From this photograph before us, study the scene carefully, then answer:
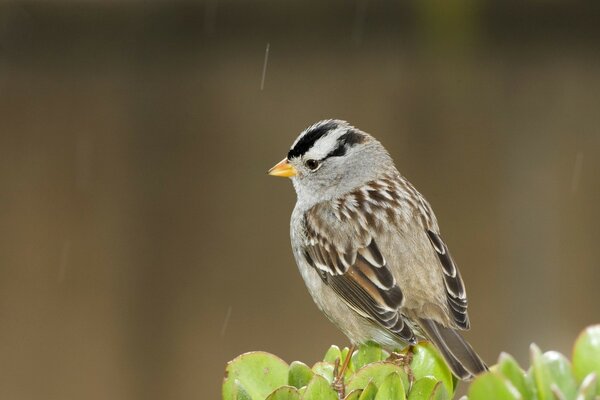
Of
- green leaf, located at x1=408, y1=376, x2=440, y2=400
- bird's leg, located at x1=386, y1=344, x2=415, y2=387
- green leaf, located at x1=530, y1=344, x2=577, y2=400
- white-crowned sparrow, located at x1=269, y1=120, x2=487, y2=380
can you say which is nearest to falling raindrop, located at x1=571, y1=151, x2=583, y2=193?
white-crowned sparrow, located at x1=269, y1=120, x2=487, y2=380

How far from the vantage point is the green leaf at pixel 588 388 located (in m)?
1.47

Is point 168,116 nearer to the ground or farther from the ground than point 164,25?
nearer to the ground

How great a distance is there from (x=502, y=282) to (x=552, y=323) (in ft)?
0.80

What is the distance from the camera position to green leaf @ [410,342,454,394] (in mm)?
2152

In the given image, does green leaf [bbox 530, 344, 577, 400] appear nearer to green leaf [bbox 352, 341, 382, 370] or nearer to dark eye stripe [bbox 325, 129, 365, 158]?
green leaf [bbox 352, 341, 382, 370]

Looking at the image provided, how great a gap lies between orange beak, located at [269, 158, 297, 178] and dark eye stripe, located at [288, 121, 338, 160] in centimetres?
3

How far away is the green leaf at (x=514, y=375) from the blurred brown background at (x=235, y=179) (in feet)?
7.86

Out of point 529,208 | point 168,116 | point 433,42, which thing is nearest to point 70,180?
point 168,116

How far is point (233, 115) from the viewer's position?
13.0 feet

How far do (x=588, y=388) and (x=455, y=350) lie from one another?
94 cm

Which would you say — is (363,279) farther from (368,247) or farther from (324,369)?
(324,369)

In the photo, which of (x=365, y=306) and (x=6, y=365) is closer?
(x=365, y=306)

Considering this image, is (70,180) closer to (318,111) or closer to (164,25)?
(164,25)

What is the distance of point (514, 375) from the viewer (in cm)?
158
